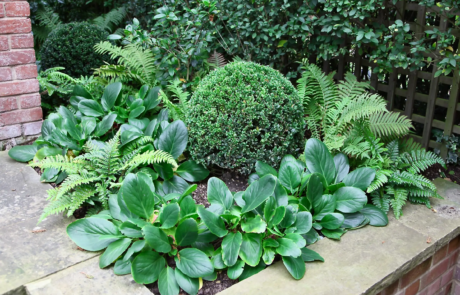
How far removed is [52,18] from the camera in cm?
579

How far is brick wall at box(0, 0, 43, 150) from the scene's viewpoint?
331 cm

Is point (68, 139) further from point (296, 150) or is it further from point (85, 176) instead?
point (296, 150)

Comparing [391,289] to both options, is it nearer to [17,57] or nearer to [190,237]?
[190,237]

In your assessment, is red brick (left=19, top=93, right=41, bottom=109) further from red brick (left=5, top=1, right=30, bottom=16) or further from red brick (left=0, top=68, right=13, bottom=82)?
red brick (left=5, top=1, right=30, bottom=16)

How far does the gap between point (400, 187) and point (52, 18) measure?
17.1 feet

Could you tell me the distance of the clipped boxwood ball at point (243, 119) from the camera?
2.76m

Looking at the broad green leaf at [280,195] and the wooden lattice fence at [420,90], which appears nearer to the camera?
the broad green leaf at [280,195]

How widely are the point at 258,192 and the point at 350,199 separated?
1.99 ft

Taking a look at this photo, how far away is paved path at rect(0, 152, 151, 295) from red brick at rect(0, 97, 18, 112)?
820 millimetres

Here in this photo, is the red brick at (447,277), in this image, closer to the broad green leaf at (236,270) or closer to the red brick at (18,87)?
the broad green leaf at (236,270)

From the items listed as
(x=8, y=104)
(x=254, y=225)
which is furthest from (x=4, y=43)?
(x=254, y=225)

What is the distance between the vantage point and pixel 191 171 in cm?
297

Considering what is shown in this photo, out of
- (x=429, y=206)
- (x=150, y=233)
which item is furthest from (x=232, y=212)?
(x=429, y=206)

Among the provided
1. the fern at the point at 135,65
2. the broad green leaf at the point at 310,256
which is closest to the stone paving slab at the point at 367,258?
the broad green leaf at the point at 310,256
